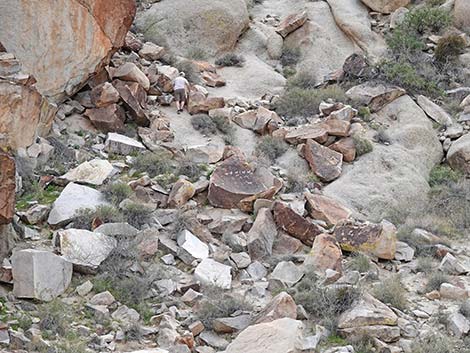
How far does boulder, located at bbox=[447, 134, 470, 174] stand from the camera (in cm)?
1512

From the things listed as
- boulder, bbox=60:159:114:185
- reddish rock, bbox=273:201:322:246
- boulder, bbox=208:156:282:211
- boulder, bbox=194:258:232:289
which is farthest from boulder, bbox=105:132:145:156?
boulder, bbox=194:258:232:289

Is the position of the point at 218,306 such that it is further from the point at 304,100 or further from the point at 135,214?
the point at 304,100

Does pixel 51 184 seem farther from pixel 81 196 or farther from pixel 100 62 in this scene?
pixel 100 62

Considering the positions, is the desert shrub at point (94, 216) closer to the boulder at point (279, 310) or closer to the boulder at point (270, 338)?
the boulder at point (279, 310)

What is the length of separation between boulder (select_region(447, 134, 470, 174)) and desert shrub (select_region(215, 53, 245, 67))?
640 centimetres

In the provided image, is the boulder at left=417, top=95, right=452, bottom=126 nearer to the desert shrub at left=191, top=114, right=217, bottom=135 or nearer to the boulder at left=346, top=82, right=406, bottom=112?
the boulder at left=346, top=82, right=406, bottom=112

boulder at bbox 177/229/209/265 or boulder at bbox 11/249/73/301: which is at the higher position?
boulder at bbox 11/249/73/301

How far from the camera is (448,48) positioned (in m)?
18.5

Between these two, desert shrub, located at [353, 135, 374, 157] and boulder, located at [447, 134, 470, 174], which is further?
boulder, located at [447, 134, 470, 174]

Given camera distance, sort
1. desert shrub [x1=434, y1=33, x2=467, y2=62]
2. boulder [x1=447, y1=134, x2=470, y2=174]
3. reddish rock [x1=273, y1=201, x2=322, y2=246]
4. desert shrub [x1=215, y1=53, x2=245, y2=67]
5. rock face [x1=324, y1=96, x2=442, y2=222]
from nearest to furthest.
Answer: reddish rock [x1=273, y1=201, x2=322, y2=246], rock face [x1=324, y1=96, x2=442, y2=222], boulder [x1=447, y1=134, x2=470, y2=174], desert shrub [x1=434, y1=33, x2=467, y2=62], desert shrub [x1=215, y1=53, x2=245, y2=67]

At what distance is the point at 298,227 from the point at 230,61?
8831 mm

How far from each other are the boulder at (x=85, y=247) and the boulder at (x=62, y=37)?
478 centimetres

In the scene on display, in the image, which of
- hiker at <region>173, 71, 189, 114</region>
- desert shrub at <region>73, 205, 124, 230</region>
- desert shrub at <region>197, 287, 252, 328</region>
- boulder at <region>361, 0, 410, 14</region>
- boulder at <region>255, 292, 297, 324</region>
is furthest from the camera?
boulder at <region>361, 0, 410, 14</region>

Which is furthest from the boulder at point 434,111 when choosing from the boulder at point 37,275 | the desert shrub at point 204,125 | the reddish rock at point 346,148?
the boulder at point 37,275
